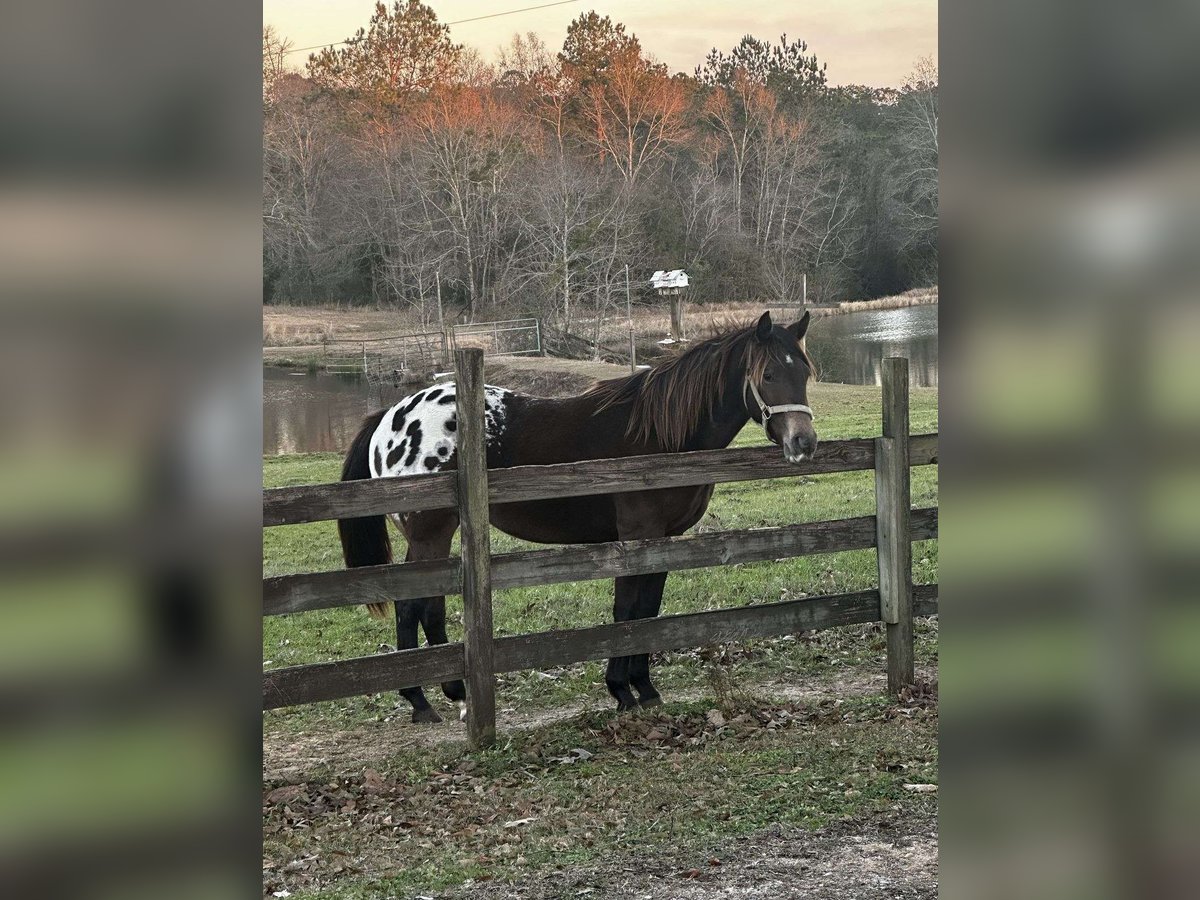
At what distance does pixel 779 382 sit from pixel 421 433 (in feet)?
5.65

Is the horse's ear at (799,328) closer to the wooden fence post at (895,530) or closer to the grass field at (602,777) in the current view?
the wooden fence post at (895,530)

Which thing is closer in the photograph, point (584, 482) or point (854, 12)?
point (584, 482)

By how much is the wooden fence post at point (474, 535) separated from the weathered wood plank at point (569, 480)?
72 millimetres

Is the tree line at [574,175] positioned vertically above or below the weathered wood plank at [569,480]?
above

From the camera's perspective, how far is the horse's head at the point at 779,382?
15.6 feet

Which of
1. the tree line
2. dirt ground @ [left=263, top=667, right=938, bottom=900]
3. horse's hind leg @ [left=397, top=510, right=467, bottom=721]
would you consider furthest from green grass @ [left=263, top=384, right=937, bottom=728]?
the tree line

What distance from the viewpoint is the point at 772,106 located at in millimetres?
18484

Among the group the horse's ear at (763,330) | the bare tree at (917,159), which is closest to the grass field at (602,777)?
the horse's ear at (763,330)

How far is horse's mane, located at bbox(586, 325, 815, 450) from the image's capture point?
497 centimetres
